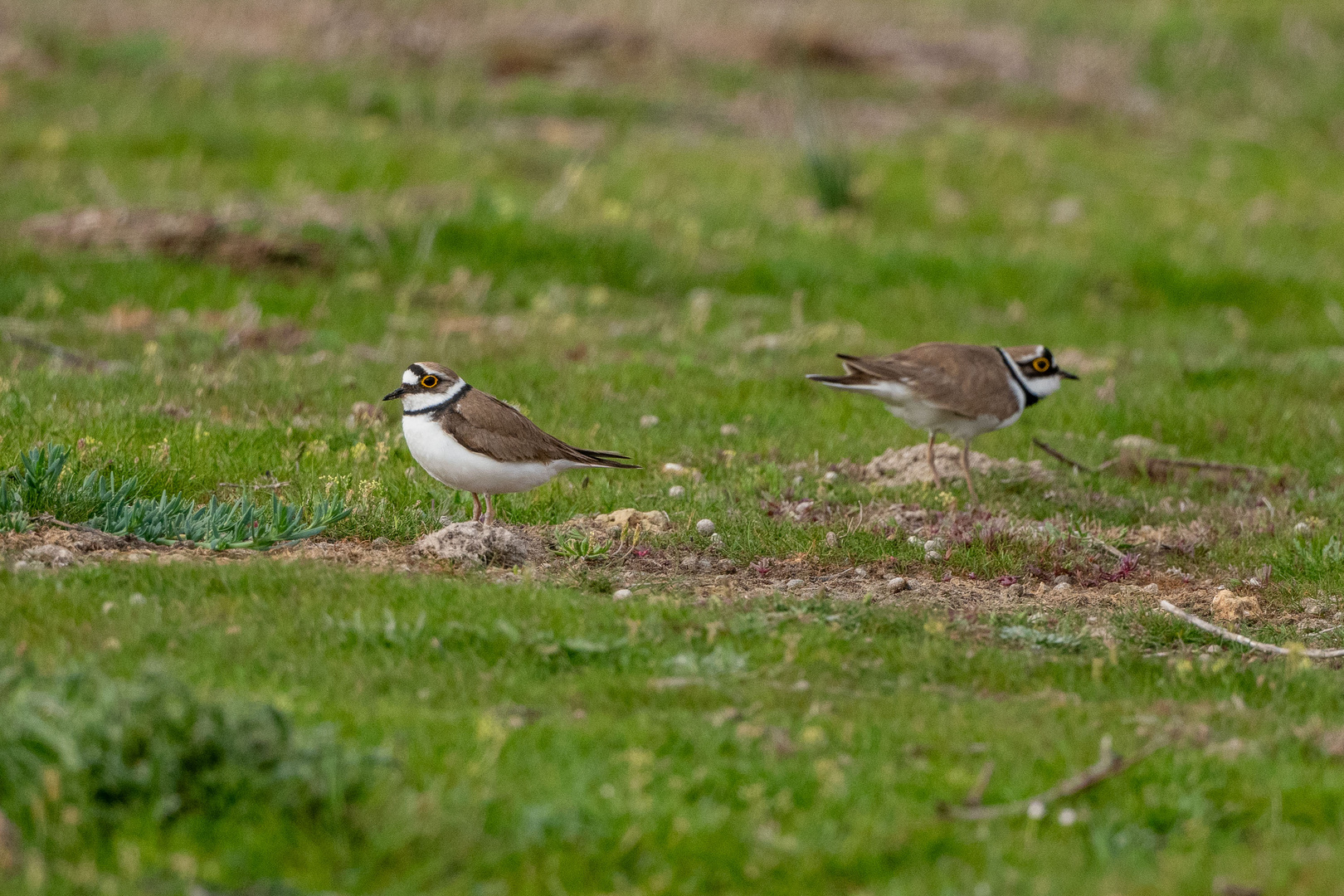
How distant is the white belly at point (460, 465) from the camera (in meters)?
9.22

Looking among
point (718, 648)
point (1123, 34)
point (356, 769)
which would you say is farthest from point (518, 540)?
point (1123, 34)

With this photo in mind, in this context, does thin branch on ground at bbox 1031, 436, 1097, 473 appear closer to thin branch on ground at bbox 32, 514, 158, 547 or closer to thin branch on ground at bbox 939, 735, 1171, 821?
thin branch on ground at bbox 939, 735, 1171, 821

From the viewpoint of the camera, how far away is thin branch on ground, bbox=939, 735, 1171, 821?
6148 millimetres

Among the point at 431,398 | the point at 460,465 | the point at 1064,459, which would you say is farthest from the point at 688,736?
the point at 1064,459

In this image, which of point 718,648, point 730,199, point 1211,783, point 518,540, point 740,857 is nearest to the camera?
point 740,857

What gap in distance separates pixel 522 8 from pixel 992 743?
2637cm

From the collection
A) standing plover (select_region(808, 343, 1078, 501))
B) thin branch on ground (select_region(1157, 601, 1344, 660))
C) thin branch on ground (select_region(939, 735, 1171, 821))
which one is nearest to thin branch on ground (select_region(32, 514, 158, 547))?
standing plover (select_region(808, 343, 1078, 501))

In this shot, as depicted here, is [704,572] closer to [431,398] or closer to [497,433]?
[497,433]

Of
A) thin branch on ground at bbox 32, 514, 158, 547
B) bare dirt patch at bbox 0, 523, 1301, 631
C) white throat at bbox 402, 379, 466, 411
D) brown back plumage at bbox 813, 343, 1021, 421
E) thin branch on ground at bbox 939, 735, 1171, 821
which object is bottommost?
bare dirt patch at bbox 0, 523, 1301, 631

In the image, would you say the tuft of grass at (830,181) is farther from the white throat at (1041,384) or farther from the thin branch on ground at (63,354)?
the thin branch on ground at (63,354)

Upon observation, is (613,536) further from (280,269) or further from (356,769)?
(280,269)

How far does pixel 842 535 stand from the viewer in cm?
1003

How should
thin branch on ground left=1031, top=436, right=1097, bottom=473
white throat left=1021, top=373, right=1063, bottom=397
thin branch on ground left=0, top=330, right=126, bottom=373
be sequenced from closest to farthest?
1. white throat left=1021, top=373, right=1063, bottom=397
2. thin branch on ground left=1031, top=436, right=1097, bottom=473
3. thin branch on ground left=0, top=330, right=126, bottom=373

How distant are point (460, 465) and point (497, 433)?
0.32 m
